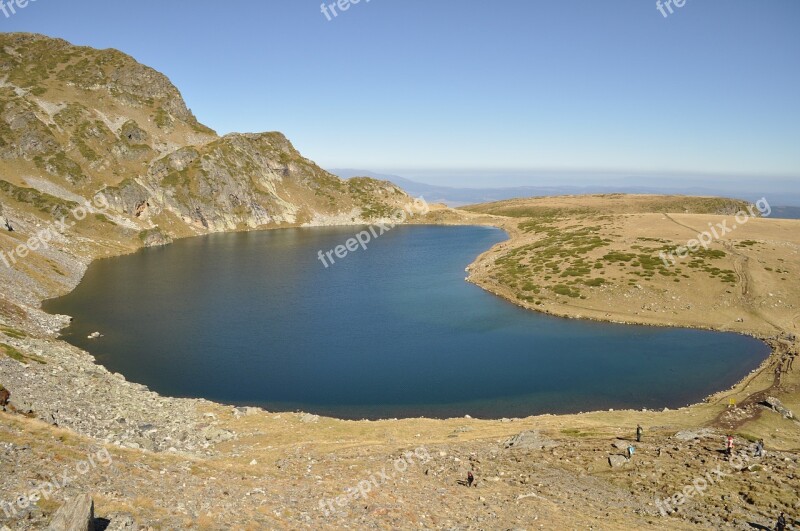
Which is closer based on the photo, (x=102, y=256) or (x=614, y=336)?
(x=614, y=336)

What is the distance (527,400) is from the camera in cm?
5056

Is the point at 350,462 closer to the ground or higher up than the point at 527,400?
higher up

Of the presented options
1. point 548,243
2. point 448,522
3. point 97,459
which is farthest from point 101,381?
point 548,243

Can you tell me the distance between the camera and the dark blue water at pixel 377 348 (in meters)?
51.4

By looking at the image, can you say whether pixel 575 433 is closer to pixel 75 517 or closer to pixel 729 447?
pixel 729 447

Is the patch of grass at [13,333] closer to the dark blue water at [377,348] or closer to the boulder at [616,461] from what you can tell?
the dark blue water at [377,348]

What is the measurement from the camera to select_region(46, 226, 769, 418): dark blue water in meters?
51.4

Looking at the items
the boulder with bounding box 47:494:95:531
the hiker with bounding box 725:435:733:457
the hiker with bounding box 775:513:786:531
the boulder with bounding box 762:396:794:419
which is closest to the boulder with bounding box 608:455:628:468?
the hiker with bounding box 725:435:733:457

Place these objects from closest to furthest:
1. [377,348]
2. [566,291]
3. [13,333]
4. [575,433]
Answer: [575,433]
[13,333]
[377,348]
[566,291]

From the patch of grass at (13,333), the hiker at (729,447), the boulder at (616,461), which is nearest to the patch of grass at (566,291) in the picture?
the hiker at (729,447)

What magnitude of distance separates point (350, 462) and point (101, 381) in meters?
31.4

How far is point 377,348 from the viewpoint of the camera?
6525 centimetres

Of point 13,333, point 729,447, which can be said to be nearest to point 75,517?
point 729,447

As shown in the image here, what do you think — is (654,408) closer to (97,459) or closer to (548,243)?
(97,459)
